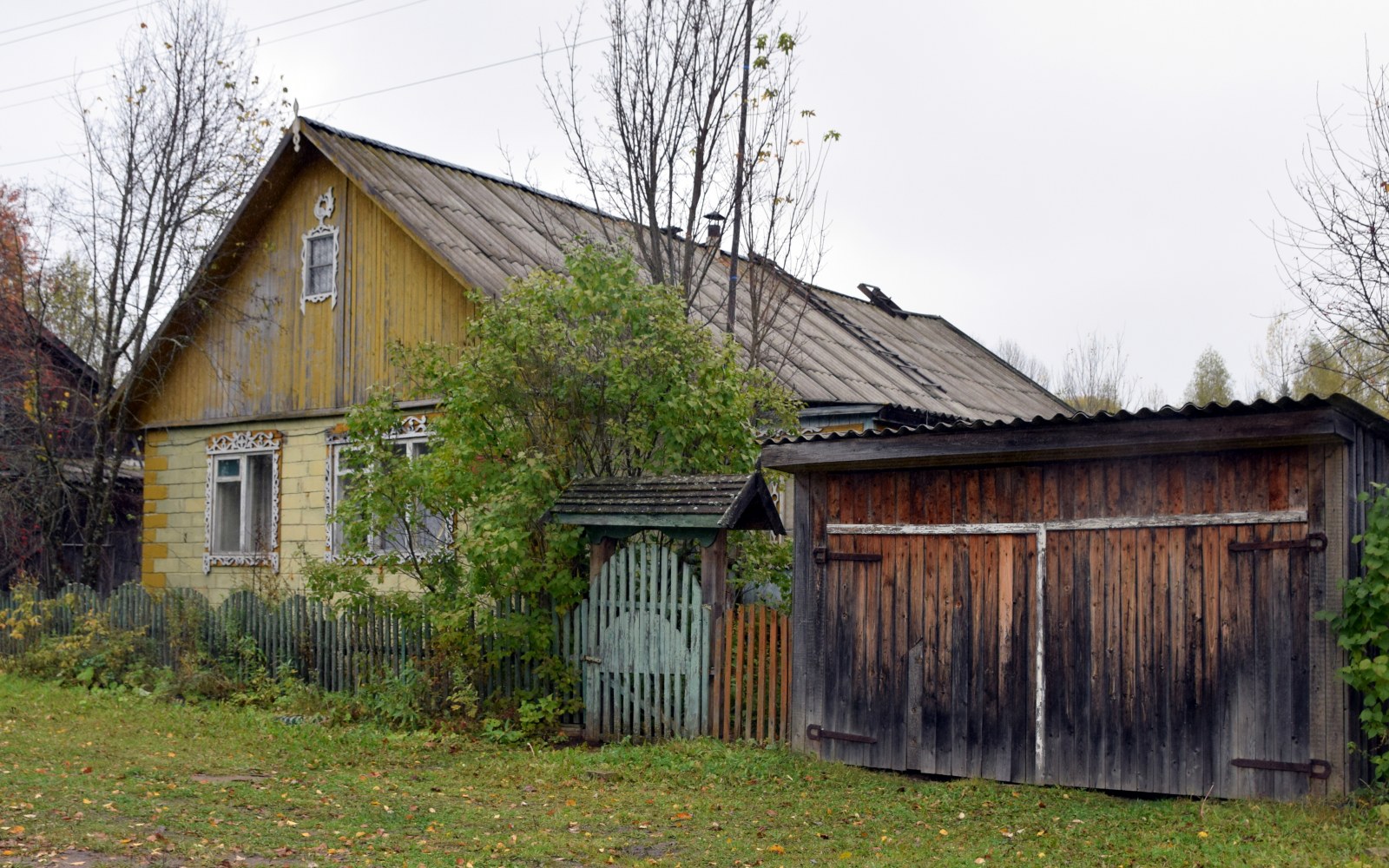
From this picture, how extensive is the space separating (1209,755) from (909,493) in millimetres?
2940

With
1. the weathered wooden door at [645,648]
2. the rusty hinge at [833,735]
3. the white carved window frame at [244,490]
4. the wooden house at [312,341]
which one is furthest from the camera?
the white carved window frame at [244,490]

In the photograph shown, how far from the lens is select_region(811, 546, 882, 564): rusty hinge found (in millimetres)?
Result: 10688

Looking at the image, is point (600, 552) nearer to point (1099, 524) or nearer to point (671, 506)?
point (671, 506)

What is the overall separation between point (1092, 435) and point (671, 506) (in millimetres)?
3724

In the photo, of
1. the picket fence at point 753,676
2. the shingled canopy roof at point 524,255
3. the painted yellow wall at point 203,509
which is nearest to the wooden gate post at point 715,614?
the picket fence at point 753,676

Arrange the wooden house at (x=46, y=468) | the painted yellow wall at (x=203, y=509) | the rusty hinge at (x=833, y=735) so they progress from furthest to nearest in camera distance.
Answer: the wooden house at (x=46, y=468), the painted yellow wall at (x=203, y=509), the rusty hinge at (x=833, y=735)

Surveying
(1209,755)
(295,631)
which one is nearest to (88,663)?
(295,631)

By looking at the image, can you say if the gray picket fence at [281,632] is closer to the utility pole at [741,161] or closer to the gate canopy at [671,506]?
the gate canopy at [671,506]

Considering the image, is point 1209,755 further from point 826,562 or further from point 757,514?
point 757,514

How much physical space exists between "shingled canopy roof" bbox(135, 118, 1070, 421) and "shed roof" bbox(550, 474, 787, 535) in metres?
3.42

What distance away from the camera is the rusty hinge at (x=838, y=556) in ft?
35.1

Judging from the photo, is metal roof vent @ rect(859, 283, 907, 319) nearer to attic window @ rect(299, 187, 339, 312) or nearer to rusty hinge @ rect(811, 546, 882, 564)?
attic window @ rect(299, 187, 339, 312)

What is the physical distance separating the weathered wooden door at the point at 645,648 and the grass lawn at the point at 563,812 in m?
0.47

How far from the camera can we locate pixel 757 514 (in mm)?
11586
